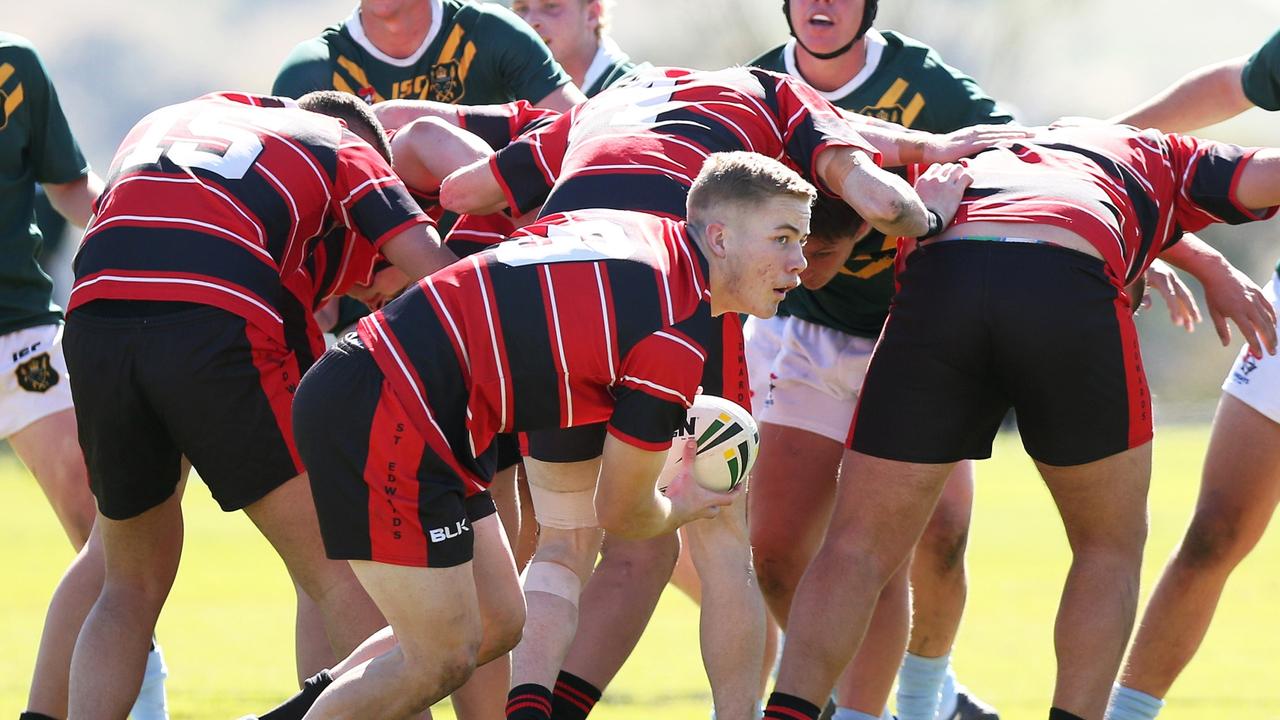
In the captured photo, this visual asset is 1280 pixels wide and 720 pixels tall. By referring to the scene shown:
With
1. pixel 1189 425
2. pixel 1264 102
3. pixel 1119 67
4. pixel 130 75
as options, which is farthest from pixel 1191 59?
pixel 1264 102

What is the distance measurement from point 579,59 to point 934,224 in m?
3.22

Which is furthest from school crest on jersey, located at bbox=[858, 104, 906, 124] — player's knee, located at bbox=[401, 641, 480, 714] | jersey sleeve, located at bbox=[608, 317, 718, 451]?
player's knee, located at bbox=[401, 641, 480, 714]

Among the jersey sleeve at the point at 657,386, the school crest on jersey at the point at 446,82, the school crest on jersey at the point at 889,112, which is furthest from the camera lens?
the school crest on jersey at the point at 446,82

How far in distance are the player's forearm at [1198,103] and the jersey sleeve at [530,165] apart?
73.2 inches

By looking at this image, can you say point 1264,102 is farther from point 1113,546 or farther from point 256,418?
point 256,418

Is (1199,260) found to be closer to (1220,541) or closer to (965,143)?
(965,143)

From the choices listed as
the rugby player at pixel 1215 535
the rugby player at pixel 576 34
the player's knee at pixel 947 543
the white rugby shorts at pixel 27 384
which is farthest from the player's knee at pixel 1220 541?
the white rugby shorts at pixel 27 384

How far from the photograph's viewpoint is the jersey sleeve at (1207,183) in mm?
3994

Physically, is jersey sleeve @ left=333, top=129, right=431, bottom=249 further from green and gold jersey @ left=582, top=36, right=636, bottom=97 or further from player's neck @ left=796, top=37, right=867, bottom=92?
green and gold jersey @ left=582, top=36, right=636, bottom=97

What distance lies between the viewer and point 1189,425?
66.2ft

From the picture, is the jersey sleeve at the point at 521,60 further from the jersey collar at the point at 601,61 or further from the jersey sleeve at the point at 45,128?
the jersey sleeve at the point at 45,128

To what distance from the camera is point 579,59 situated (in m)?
6.63

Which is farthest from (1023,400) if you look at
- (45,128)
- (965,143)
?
(45,128)

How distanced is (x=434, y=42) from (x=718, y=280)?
8.09 feet
